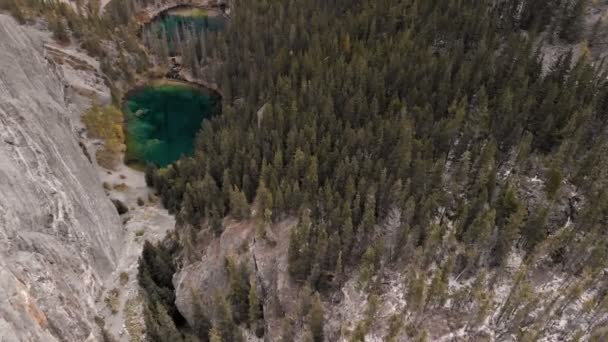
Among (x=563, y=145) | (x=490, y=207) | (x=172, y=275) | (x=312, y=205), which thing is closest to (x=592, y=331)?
(x=490, y=207)

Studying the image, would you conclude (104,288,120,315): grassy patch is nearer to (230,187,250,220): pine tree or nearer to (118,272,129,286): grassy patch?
(118,272,129,286): grassy patch

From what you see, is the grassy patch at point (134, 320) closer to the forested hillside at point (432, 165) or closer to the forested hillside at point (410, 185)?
the forested hillside at point (410, 185)

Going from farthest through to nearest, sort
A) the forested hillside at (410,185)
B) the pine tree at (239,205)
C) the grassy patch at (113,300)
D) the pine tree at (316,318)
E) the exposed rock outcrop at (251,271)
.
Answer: the pine tree at (239,205) → the grassy patch at (113,300) → the exposed rock outcrop at (251,271) → the forested hillside at (410,185) → the pine tree at (316,318)

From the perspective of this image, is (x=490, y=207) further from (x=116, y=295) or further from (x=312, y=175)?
(x=116, y=295)

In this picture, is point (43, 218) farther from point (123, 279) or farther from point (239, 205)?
point (239, 205)

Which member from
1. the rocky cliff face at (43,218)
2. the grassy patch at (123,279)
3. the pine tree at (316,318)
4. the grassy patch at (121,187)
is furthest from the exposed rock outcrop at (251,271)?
the grassy patch at (121,187)

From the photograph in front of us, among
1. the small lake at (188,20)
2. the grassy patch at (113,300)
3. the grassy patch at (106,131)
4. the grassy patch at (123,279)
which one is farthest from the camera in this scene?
the small lake at (188,20)
